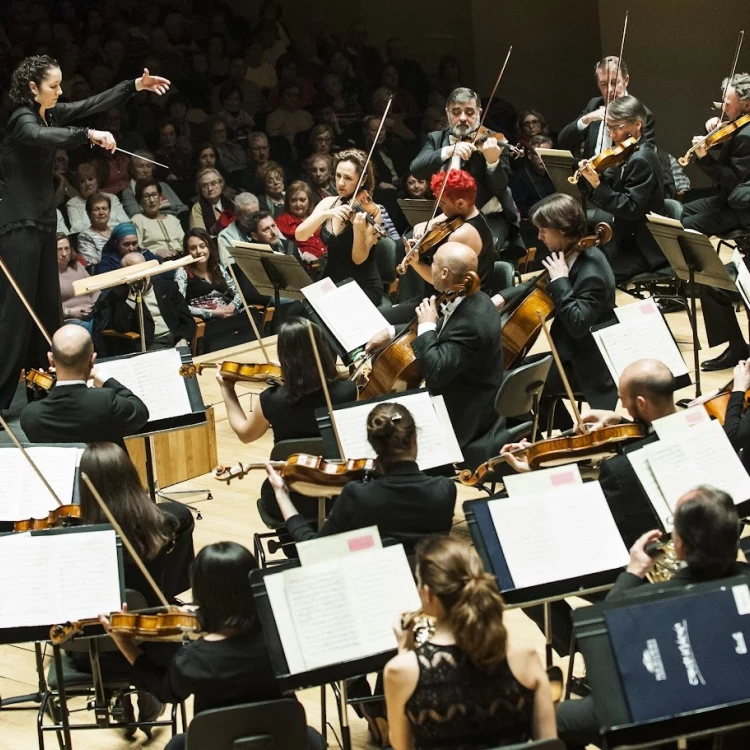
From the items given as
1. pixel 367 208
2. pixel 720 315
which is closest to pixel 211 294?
pixel 367 208

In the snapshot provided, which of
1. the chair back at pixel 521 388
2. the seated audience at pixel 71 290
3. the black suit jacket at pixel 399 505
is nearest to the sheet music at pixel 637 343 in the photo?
the chair back at pixel 521 388

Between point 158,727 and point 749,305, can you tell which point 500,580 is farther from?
point 749,305

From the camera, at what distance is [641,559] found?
10.2 feet

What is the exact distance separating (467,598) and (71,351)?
2319mm

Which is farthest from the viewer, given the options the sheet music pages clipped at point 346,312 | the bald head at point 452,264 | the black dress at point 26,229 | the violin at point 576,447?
the black dress at point 26,229

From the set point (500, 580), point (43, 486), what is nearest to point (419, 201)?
point (43, 486)

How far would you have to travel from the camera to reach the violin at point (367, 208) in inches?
245

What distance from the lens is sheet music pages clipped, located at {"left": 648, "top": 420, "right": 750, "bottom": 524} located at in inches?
135

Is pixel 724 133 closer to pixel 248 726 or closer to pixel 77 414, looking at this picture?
pixel 77 414

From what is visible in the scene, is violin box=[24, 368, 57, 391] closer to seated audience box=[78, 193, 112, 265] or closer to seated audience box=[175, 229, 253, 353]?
seated audience box=[175, 229, 253, 353]

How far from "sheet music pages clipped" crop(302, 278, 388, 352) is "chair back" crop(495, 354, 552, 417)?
831 millimetres

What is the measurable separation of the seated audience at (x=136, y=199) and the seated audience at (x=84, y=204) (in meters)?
0.10

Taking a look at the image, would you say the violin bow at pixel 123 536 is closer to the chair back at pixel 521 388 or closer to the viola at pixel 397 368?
the chair back at pixel 521 388

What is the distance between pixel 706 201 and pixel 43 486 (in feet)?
15.7
